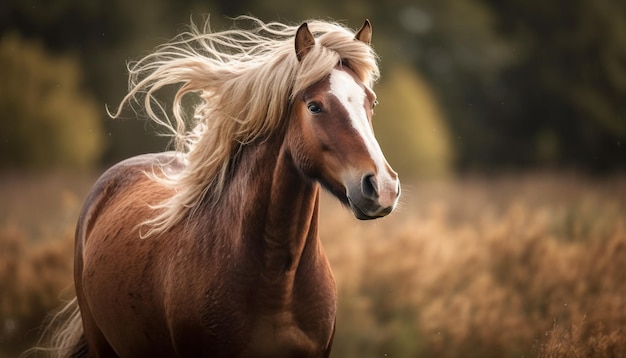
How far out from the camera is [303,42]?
3789 mm

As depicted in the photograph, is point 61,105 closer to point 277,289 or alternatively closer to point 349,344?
point 349,344

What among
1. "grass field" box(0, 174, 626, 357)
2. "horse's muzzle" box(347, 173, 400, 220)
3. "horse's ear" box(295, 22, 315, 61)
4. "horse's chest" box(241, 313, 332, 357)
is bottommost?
"grass field" box(0, 174, 626, 357)

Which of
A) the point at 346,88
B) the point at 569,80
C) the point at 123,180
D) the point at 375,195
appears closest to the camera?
the point at 375,195

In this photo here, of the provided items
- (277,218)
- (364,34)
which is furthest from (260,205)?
(364,34)

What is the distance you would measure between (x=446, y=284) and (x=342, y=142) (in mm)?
4910

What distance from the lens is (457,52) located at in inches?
882

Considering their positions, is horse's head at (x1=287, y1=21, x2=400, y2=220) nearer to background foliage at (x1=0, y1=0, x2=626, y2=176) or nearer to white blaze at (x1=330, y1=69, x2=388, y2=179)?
white blaze at (x1=330, y1=69, x2=388, y2=179)

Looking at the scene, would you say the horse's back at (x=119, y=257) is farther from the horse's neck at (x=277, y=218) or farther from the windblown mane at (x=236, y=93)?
the horse's neck at (x=277, y=218)

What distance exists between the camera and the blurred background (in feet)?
25.1

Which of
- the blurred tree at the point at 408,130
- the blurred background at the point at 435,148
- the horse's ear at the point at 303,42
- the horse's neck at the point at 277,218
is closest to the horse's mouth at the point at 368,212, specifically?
the horse's neck at the point at 277,218

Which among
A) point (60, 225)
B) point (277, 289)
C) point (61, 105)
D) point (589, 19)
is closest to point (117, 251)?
point (277, 289)

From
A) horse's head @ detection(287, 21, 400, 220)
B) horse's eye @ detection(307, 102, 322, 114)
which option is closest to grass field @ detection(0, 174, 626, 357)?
horse's head @ detection(287, 21, 400, 220)

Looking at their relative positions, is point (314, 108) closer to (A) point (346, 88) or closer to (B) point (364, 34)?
(A) point (346, 88)

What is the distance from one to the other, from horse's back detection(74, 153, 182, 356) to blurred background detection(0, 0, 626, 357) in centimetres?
145
